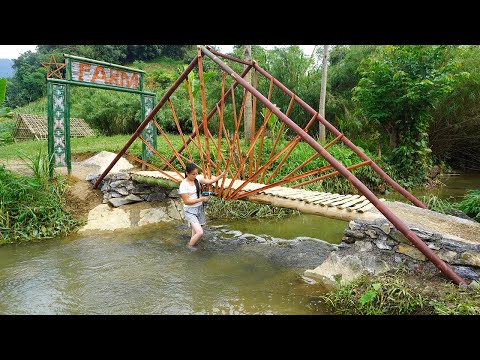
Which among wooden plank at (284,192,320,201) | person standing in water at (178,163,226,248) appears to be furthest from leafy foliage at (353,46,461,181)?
person standing in water at (178,163,226,248)

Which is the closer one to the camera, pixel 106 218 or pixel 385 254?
pixel 385 254

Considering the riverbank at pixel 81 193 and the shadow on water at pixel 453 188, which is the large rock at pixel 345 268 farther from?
the shadow on water at pixel 453 188

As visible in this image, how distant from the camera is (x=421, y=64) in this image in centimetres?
943

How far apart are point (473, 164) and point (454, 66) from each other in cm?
625

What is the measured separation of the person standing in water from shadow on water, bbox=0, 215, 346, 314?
0.32 metres

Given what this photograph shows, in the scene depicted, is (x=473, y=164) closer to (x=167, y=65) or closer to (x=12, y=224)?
(x=12, y=224)

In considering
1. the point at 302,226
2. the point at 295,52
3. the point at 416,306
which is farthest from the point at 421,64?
the point at 416,306

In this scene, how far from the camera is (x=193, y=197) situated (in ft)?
15.7

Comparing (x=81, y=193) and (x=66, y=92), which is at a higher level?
(x=66, y=92)

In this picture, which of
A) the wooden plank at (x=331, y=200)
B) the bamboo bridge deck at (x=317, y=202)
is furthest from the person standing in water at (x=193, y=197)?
the wooden plank at (x=331, y=200)

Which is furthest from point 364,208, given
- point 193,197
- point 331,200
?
point 193,197

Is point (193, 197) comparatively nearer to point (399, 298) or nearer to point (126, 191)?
point (126, 191)

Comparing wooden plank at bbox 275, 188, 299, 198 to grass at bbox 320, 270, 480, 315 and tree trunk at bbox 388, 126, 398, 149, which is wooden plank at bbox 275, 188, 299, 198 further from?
tree trunk at bbox 388, 126, 398, 149

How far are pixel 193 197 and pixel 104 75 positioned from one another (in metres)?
3.57
